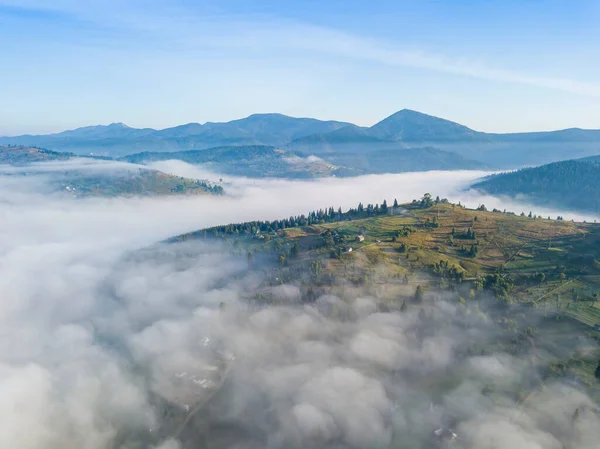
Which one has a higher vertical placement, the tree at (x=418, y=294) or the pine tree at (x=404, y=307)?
the tree at (x=418, y=294)

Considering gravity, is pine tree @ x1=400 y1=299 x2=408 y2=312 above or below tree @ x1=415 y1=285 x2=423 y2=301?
below

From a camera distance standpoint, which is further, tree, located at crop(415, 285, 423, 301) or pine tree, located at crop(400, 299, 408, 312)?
tree, located at crop(415, 285, 423, 301)

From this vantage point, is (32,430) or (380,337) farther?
(380,337)

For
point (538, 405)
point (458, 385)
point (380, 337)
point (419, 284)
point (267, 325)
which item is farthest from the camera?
point (419, 284)

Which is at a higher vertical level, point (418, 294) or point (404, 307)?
point (418, 294)

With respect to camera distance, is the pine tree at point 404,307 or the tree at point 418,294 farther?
the tree at point 418,294

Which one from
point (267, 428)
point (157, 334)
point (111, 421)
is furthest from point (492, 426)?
point (157, 334)

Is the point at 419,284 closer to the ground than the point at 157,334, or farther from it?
farther from it

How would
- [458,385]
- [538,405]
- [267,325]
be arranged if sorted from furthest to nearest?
[267,325], [458,385], [538,405]

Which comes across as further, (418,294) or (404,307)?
(418,294)

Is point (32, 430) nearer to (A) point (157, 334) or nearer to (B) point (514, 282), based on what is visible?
(A) point (157, 334)

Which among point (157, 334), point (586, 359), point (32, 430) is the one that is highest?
point (586, 359)
